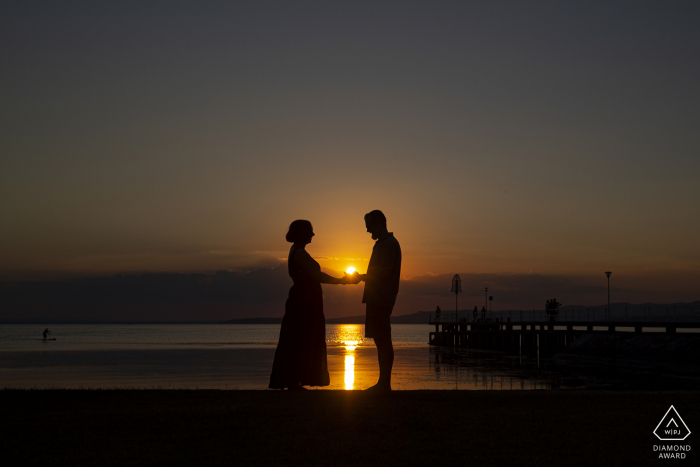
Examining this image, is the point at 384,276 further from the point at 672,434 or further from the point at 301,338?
the point at 672,434

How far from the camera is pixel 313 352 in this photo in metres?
9.04

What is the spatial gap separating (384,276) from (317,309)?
3.86ft

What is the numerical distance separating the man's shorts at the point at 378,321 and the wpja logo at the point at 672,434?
3.69 meters

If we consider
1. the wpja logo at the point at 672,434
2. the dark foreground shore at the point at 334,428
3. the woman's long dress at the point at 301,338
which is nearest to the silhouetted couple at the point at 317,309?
the woman's long dress at the point at 301,338

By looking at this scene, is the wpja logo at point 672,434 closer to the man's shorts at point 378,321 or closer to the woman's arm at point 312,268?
the man's shorts at point 378,321

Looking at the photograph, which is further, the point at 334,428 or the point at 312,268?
the point at 312,268

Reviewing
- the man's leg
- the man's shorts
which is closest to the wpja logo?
the man's leg

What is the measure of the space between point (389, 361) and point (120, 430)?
4047 millimetres

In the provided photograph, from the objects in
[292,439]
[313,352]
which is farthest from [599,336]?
[292,439]

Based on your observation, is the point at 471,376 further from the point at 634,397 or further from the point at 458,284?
the point at 458,284

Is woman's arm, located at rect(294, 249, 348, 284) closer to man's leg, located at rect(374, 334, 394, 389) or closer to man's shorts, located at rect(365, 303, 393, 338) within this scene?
man's shorts, located at rect(365, 303, 393, 338)

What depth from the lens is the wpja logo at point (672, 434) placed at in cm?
520

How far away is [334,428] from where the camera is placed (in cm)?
608

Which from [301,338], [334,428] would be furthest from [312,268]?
[334,428]
